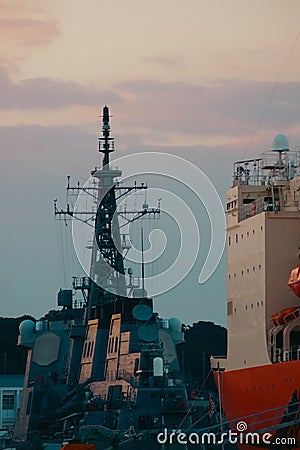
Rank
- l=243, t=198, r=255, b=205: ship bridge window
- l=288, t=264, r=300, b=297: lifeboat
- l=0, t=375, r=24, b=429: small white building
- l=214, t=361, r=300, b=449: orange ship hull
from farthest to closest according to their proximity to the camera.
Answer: l=0, t=375, r=24, b=429: small white building, l=243, t=198, r=255, b=205: ship bridge window, l=288, t=264, r=300, b=297: lifeboat, l=214, t=361, r=300, b=449: orange ship hull

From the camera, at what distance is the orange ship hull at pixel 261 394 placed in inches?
1804

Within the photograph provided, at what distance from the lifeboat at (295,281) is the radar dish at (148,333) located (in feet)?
34.4

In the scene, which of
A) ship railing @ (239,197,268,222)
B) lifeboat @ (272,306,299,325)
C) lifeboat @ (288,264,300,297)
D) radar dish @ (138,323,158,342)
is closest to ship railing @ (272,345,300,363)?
lifeboat @ (272,306,299,325)

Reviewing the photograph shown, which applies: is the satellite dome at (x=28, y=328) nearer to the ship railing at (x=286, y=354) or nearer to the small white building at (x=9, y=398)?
the small white building at (x=9, y=398)

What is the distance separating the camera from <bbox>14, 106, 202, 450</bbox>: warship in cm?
5512

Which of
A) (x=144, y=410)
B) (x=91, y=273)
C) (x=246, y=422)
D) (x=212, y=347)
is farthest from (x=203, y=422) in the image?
(x=212, y=347)

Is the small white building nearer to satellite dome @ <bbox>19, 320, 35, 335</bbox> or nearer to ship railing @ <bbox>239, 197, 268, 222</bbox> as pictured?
satellite dome @ <bbox>19, 320, 35, 335</bbox>

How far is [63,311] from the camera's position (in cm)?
6681

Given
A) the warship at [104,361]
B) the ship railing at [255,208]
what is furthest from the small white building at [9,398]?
the ship railing at [255,208]

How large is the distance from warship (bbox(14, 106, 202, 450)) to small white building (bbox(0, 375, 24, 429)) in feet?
46.2

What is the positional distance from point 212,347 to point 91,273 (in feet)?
144

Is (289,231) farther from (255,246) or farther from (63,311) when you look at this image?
(63,311)

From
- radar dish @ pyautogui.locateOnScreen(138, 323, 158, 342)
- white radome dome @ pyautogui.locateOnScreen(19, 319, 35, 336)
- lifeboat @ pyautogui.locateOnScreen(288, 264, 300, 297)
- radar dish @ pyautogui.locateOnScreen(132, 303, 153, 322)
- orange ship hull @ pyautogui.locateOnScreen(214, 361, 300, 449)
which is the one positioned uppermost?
white radome dome @ pyautogui.locateOnScreen(19, 319, 35, 336)

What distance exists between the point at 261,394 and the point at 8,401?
39.4m
